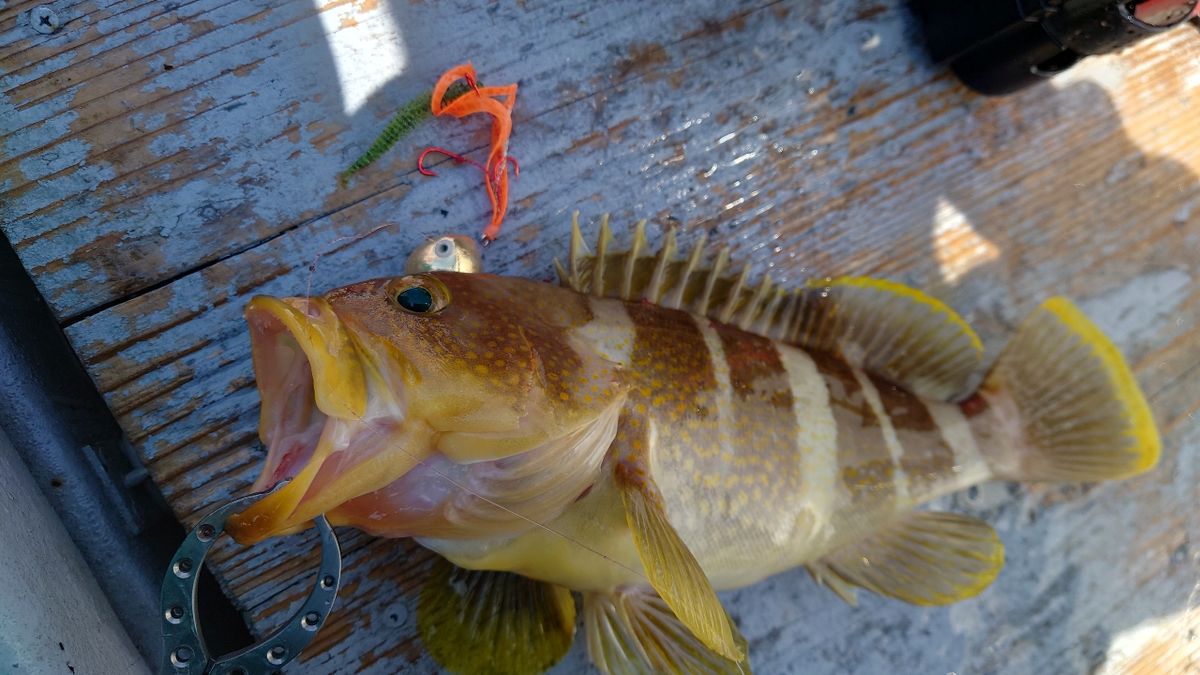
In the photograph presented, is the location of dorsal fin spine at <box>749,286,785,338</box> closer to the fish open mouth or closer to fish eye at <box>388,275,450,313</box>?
fish eye at <box>388,275,450,313</box>

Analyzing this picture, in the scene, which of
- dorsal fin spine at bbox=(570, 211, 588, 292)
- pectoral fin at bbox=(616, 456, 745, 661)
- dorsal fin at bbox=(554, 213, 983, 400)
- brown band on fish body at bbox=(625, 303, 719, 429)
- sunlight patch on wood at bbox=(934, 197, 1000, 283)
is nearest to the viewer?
pectoral fin at bbox=(616, 456, 745, 661)

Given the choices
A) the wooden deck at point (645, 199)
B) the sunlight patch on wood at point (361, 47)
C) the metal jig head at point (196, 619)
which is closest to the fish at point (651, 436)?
the metal jig head at point (196, 619)

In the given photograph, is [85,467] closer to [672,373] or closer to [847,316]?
[672,373]

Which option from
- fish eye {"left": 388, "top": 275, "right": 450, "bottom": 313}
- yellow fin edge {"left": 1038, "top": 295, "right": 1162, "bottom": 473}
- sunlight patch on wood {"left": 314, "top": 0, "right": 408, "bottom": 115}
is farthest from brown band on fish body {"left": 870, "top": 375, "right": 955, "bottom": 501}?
sunlight patch on wood {"left": 314, "top": 0, "right": 408, "bottom": 115}

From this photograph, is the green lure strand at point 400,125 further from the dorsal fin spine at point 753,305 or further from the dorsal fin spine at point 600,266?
the dorsal fin spine at point 753,305

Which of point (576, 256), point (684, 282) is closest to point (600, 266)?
point (576, 256)

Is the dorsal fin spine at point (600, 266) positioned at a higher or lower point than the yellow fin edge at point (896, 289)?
higher
